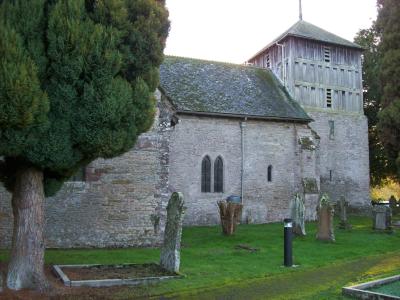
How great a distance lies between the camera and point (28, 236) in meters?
8.34

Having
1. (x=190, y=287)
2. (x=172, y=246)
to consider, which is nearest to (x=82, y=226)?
(x=172, y=246)

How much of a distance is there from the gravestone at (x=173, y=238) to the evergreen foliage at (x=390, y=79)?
13.4 m

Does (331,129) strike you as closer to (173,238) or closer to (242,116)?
(242,116)

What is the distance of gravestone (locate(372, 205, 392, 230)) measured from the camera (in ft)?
59.6

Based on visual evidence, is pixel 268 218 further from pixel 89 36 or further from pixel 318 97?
pixel 89 36

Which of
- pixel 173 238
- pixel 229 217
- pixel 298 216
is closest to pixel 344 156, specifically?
pixel 298 216

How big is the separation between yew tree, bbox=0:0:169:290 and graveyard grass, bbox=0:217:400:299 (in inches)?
94.9

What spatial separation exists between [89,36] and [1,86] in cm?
184

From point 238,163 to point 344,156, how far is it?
8.70 meters

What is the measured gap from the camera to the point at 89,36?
7895 millimetres

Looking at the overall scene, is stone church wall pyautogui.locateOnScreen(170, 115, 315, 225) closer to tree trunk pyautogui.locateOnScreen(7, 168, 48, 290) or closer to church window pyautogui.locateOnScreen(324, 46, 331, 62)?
church window pyautogui.locateOnScreen(324, 46, 331, 62)

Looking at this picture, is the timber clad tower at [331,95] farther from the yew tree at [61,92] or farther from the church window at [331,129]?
the yew tree at [61,92]

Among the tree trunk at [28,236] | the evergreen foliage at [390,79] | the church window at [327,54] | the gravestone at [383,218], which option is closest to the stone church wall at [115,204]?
the tree trunk at [28,236]

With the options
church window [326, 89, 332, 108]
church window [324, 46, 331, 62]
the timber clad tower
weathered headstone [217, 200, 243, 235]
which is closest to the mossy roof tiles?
the timber clad tower
